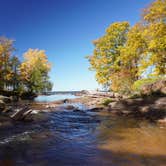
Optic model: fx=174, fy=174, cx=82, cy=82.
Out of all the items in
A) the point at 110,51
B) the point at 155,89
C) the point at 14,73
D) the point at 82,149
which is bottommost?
the point at 82,149

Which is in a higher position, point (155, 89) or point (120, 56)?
point (120, 56)

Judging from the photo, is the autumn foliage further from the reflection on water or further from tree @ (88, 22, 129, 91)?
the reflection on water

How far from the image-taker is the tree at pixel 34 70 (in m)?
37.7

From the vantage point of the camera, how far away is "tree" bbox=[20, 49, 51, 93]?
37.7m

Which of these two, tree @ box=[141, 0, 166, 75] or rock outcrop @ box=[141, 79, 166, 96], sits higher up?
tree @ box=[141, 0, 166, 75]

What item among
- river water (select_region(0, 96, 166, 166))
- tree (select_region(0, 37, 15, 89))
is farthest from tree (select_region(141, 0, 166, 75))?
tree (select_region(0, 37, 15, 89))

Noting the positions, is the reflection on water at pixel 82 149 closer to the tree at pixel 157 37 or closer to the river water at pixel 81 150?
the river water at pixel 81 150

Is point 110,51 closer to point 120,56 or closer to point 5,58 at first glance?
point 120,56

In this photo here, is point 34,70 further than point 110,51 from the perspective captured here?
Yes

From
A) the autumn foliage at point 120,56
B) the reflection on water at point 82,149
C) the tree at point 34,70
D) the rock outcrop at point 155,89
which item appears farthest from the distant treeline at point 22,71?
the reflection on water at point 82,149

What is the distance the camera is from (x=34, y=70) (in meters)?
38.0

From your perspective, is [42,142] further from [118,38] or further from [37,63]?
[37,63]

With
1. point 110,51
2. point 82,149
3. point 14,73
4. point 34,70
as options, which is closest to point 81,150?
point 82,149

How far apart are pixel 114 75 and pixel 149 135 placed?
17751 millimetres
